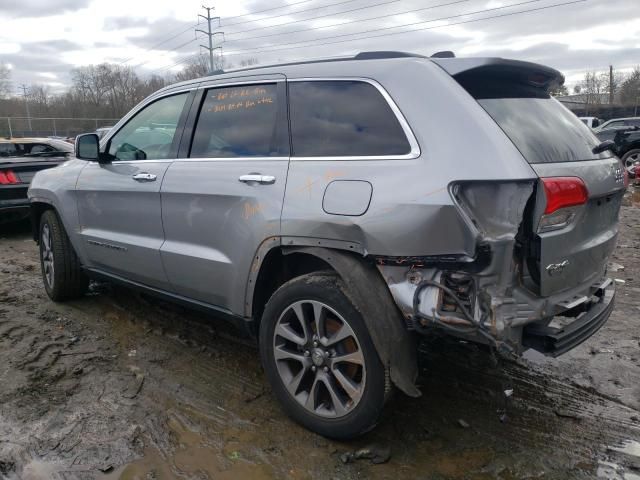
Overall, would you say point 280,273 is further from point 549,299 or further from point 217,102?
point 549,299

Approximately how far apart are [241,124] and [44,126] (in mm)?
39889

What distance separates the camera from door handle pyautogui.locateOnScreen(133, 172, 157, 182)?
143 inches

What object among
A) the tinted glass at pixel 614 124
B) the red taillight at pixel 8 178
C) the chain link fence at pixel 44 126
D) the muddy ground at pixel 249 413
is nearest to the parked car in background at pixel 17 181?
the red taillight at pixel 8 178

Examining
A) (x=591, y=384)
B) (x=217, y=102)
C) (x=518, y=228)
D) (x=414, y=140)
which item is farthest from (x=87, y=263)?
(x=591, y=384)

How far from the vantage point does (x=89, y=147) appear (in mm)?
4145

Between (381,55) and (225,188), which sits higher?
(381,55)

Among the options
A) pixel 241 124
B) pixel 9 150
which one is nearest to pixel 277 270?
pixel 241 124

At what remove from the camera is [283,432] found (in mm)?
2928

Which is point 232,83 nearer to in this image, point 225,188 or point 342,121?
point 225,188

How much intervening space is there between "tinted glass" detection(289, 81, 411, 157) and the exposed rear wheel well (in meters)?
0.58

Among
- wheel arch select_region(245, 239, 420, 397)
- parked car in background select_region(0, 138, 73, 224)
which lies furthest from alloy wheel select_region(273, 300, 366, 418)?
parked car in background select_region(0, 138, 73, 224)

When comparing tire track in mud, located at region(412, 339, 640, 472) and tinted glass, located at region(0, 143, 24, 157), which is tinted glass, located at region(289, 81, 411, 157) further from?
tinted glass, located at region(0, 143, 24, 157)

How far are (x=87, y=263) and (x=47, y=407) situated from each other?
1.60 meters

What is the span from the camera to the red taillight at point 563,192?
230cm
